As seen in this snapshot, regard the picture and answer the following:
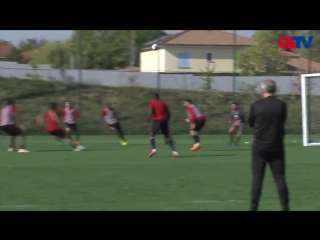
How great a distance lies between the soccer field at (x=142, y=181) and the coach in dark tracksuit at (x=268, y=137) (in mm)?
1235

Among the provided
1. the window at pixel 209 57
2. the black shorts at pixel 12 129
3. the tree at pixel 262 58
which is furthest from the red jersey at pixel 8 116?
the window at pixel 209 57

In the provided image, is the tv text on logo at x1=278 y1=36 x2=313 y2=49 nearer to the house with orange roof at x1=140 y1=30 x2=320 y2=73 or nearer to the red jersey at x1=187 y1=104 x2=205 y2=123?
the house with orange roof at x1=140 y1=30 x2=320 y2=73

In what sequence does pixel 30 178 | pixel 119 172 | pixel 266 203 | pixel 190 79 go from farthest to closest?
pixel 190 79 → pixel 119 172 → pixel 30 178 → pixel 266 203

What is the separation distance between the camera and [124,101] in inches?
1538

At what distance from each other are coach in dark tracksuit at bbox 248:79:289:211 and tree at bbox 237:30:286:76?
31.6 meters

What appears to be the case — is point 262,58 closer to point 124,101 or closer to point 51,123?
point 124,101

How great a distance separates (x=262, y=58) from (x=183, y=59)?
10018 millimetres

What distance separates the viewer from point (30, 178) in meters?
14.5

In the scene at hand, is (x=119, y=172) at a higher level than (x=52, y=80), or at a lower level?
lower

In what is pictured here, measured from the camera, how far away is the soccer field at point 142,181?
1105cm

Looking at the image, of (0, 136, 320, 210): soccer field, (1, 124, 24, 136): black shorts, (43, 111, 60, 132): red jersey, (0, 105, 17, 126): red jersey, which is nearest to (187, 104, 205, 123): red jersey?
(0, 136, 320, 210): soccer field
